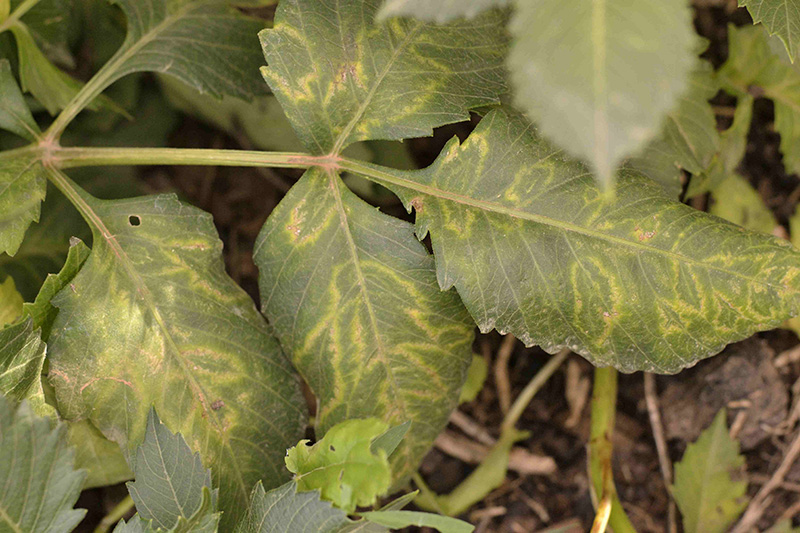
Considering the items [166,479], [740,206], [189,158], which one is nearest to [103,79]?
[189,158]

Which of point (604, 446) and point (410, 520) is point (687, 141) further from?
point (410, 520)

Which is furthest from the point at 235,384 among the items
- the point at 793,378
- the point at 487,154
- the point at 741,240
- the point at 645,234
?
the point at 793,378

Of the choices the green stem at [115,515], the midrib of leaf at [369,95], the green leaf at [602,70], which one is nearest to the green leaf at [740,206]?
the midrib of leaf at [369,95]

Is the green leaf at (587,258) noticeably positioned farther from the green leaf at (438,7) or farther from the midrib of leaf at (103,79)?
the midrib of leaf at (103,79)

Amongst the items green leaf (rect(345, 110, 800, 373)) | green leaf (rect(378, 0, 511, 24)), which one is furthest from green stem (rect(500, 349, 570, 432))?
green leaf (rect(378, 0, 511, 24))

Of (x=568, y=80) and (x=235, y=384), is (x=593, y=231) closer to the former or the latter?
(x=568, y=80)

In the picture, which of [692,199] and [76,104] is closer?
[76,104]

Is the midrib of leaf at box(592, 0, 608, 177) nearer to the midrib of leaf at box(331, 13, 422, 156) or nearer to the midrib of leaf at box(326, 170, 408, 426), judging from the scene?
the midrib of leaf at box(331, 13, 422, 156)
